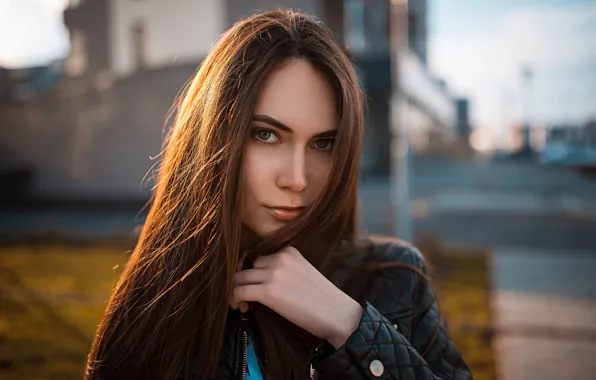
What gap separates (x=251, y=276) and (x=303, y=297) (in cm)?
14

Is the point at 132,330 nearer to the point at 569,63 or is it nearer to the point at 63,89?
the point at 569,63

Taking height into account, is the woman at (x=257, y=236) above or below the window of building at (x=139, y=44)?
below

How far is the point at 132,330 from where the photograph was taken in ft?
4.60

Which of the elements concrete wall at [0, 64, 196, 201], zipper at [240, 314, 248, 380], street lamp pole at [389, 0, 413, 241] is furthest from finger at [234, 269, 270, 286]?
concrete wall at [0, 64, 196, 201]

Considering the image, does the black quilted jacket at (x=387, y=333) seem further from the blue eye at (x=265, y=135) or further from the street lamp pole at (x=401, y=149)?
the street lamp pole at (x=401, y=149)

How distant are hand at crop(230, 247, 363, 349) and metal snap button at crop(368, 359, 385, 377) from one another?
0.08 metres

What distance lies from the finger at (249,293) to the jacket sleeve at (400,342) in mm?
192

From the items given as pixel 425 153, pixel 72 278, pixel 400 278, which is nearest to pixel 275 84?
pixel 400 278

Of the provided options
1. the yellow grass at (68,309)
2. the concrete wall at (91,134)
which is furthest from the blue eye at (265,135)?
the concrete wall at (91,134)

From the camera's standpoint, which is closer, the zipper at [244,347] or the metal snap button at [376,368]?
the metal snap button at [376,368]

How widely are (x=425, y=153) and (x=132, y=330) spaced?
12.0m

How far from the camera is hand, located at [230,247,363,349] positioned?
125 cm

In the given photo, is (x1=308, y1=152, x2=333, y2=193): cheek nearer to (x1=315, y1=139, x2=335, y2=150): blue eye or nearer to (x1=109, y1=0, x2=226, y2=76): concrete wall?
(x1=315, y1=139, x2=335, y2=150): blue eye

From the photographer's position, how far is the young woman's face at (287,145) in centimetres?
132
